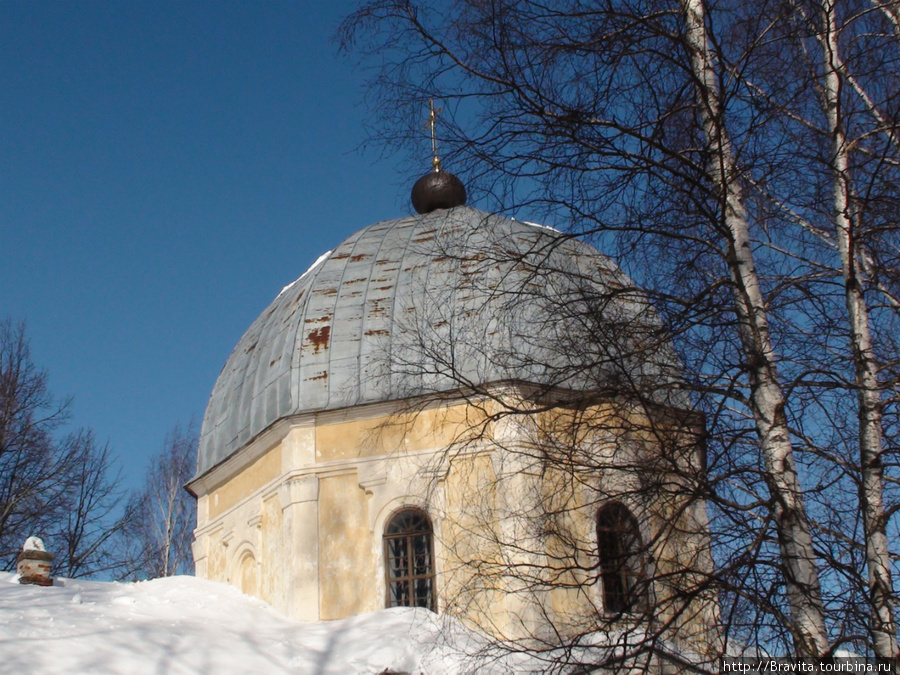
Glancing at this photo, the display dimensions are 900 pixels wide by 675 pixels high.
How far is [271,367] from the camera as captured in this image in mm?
13102

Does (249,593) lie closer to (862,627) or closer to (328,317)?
(328,317)

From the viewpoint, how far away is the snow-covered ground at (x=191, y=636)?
8.52 meters

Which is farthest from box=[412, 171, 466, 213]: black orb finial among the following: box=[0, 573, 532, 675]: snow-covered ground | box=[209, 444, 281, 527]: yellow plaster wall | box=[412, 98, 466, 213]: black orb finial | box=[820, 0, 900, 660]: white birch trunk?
box=[820, 0, 900, 660]: white birch trunk

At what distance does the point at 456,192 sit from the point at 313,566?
24.9ft

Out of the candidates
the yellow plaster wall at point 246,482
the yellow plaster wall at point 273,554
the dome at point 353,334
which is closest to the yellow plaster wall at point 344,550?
the yellow plaster wall at point 273,554

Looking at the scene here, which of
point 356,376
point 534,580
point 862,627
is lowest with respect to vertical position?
point 862,627

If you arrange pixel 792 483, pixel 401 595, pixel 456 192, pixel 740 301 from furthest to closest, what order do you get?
pixel 456 192 < pixel 401 595 < pixel 740 301 < pixel 792 483

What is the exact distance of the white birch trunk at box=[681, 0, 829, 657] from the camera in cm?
452

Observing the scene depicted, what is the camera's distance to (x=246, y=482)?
42.7ft

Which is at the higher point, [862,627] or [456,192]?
[456,192]

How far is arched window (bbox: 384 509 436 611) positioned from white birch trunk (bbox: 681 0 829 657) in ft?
A: 22.8

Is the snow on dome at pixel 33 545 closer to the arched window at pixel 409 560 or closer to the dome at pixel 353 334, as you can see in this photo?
the dome at pixel 353 334

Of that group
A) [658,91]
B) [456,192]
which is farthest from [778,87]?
[456,192]

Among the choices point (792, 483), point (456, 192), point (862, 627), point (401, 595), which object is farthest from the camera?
point (456, 192)
